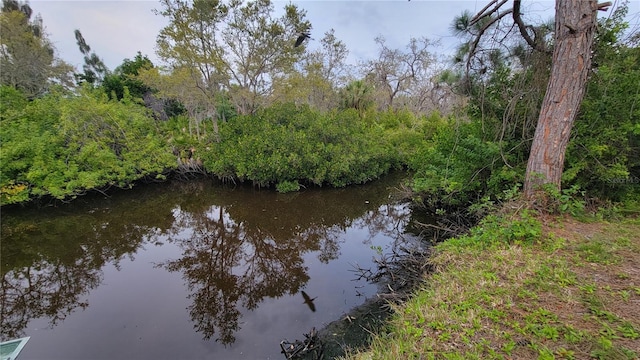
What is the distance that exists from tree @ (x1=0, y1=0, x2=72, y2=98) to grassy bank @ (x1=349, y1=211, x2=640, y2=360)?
63.9 feet

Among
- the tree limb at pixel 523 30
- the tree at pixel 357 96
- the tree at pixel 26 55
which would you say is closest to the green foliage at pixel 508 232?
the tree limb at pixel 523 30

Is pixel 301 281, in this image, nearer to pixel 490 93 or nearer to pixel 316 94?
pixel 490 93

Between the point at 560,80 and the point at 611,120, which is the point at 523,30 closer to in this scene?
the point at 560,80

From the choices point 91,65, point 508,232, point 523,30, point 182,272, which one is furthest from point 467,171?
point 91,65

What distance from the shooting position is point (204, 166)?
36.6ft

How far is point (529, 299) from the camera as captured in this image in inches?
Result: 96.3

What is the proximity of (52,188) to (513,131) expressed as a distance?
1048cm

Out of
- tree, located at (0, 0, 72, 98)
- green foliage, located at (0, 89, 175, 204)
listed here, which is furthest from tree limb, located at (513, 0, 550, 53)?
tree, located at (0, 0, 72, 98)

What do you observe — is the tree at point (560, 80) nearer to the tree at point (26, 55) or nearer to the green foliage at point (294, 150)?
the green foliage at point (294, 150)

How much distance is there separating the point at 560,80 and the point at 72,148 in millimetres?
10906

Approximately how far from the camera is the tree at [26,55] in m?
14.7

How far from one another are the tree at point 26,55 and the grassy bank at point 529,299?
19.5 m

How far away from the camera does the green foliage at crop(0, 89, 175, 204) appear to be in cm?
687

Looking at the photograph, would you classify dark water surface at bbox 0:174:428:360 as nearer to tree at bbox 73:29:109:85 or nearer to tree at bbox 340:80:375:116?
tree at bbox 340:80:375:116
